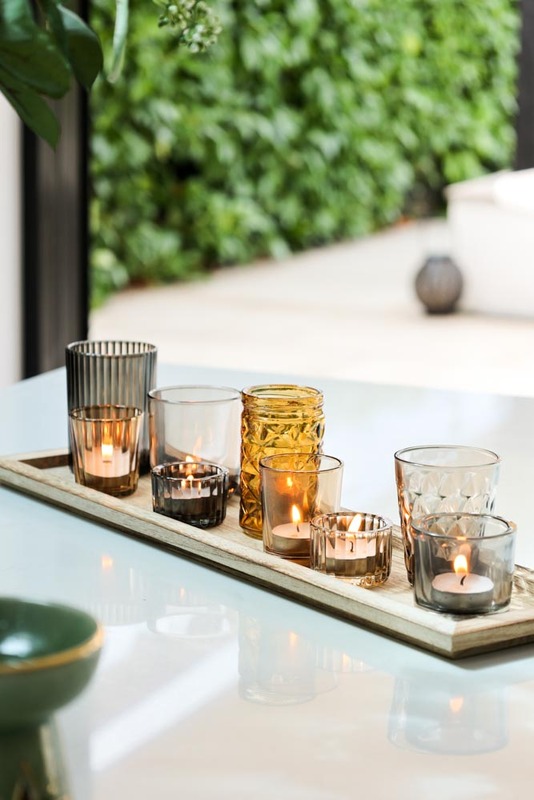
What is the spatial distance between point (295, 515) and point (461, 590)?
0.52 ft

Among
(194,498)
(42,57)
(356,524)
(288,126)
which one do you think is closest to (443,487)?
(356,524)

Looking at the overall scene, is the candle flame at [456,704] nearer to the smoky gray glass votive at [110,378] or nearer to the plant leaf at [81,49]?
the plant leaf at [81,49]

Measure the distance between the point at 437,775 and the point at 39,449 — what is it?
73 centimetres

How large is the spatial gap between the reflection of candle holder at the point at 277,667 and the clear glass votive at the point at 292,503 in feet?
0.34

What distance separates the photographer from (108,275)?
5.27m

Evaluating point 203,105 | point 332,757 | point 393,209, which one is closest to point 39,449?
point 332,757

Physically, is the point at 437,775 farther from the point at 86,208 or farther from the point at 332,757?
the point at 86,208

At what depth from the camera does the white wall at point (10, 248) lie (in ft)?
9.53

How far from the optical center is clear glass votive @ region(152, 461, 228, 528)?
95 centimetres

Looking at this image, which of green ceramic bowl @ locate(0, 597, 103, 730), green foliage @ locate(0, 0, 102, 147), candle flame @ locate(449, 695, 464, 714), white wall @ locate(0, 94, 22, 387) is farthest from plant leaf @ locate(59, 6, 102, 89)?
white wall @ locate(0, 94, 22, 387)

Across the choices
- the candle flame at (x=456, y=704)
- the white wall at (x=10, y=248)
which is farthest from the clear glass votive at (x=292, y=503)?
the white wall at (x=10, y=248)

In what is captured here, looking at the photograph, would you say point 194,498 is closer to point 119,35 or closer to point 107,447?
point 107,447

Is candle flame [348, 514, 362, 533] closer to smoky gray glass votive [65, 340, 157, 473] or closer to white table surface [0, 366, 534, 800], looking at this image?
white table surface [0, 366, 534, 800]

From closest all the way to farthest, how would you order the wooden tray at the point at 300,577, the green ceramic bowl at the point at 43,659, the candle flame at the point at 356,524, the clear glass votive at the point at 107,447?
the green ceramic bowl at the point at 43,659, the wooden tray at the point at 300,577, the candle flame at the point at 356,524, the clear glass votive at the point at 107,447
